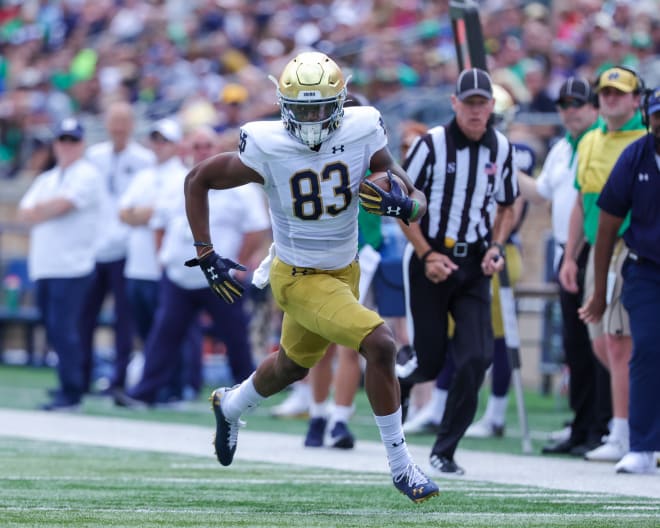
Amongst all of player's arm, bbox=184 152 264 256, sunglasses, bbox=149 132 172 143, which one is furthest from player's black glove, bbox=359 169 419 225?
sunglasses, bbox=149 132 172 143

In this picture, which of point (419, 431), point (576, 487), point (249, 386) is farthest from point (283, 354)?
point (419, 431)

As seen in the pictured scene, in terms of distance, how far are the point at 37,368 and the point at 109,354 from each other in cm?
112

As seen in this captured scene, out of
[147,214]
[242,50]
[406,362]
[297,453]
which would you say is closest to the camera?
[406,362]

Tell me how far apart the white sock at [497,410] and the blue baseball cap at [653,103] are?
348cm

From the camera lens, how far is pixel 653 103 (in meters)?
7.32

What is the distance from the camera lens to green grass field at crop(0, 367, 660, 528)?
5.63 m

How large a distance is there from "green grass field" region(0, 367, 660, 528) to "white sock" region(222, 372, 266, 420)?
0.31 metres

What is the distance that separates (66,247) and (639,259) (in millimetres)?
5351

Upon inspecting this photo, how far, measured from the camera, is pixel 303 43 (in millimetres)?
20547

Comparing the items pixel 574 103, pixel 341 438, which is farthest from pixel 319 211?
pixel 574 103

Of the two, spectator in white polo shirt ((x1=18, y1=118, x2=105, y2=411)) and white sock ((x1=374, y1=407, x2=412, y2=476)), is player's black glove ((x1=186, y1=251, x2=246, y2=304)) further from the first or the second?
spectator in white polo shirt ((x1=18, y1=118, x2=105, y2=411))

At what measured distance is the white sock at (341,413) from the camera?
30.1 feet

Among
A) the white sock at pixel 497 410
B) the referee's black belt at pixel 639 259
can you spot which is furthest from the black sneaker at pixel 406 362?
the white sock at pixel 497 410

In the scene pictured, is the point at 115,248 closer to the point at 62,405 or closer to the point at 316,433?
the point at 62,405
